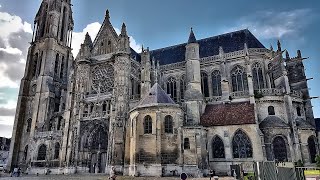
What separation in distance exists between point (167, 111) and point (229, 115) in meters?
6.51

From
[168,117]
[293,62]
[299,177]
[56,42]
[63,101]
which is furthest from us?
[56,42]

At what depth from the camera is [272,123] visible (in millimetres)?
24969

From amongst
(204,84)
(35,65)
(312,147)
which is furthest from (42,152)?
(312,147)

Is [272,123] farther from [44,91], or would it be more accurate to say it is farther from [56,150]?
[44,91]

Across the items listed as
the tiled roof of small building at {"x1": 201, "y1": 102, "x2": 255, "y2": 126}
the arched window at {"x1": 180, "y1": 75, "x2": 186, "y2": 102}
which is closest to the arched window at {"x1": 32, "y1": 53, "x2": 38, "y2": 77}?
the arched window at {"x1": 180, "y1": 75, "x2": 186, "y2": 102}

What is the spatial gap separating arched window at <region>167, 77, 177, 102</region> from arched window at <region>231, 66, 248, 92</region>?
23.8 feet

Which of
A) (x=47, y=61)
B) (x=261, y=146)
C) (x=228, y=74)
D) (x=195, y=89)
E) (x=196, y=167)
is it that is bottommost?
(x=196, y=167)

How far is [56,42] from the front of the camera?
137 feet

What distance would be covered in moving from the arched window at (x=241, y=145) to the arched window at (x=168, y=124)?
20.1ft

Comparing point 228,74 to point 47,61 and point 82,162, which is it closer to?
point 82,162

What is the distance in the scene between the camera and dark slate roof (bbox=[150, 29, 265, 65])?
32781 mm

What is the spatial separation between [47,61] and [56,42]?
390cm

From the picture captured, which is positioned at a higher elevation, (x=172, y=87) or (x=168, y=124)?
(x=172, y=87)

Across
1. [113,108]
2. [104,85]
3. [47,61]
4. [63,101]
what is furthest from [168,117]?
[47,61]
